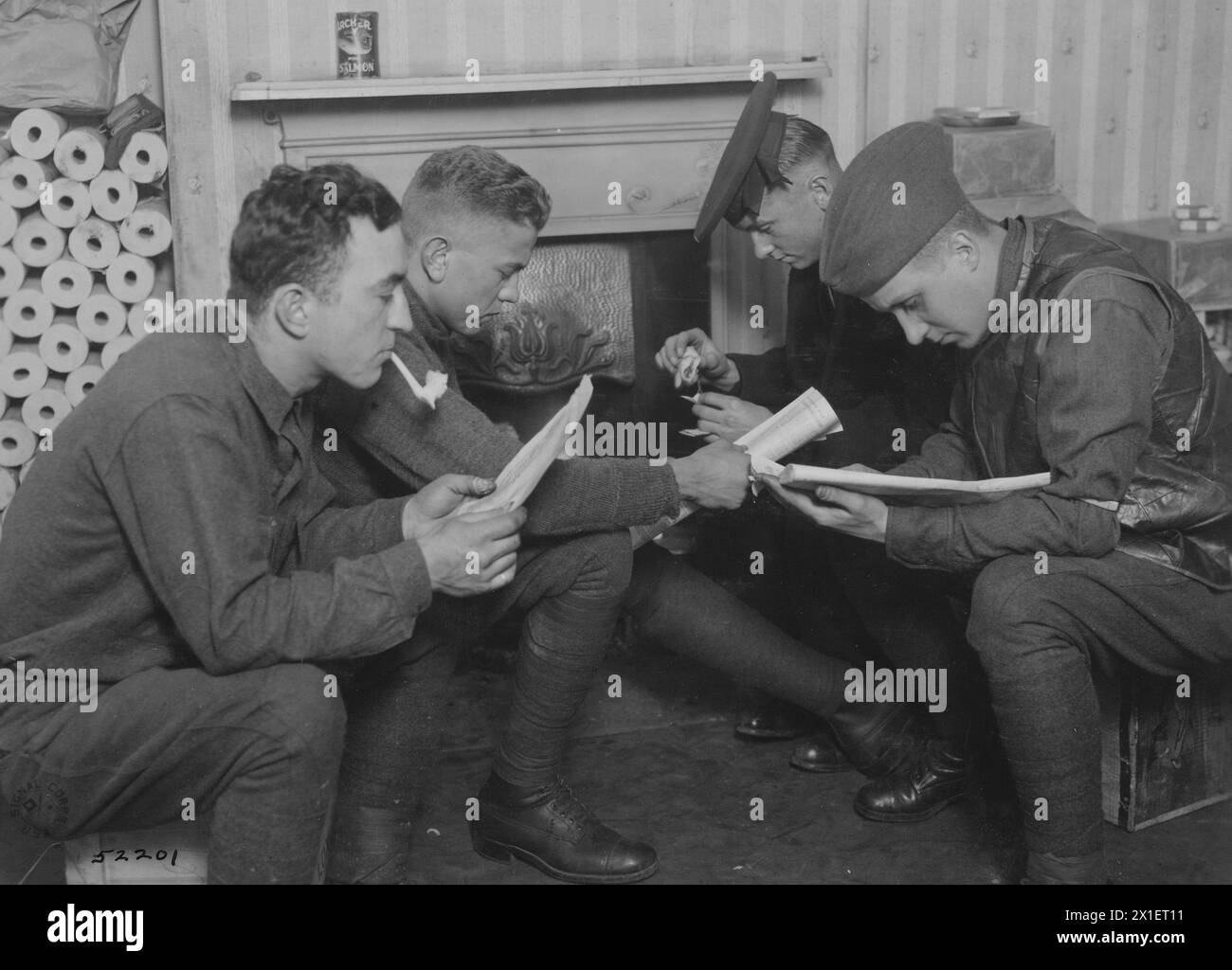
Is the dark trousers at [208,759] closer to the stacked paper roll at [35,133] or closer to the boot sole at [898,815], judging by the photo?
the boot sole at [898,815]

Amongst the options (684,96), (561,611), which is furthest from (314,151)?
(561,611)

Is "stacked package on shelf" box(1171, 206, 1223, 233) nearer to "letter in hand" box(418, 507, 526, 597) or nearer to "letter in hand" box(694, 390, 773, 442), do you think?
"letter in hand" box(694, 390, 773, 442)

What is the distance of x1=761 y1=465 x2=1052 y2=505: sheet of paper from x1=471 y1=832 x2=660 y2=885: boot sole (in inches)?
29.4

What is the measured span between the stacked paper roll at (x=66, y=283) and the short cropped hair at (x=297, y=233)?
119 cm

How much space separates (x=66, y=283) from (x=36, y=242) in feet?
0.34

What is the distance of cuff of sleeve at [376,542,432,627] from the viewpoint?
1.92 meters

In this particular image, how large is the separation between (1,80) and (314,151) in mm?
648

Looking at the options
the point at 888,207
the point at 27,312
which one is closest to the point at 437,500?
the point at 888,207

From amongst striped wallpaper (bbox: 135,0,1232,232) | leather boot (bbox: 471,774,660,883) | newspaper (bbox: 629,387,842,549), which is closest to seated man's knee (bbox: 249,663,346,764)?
leather boot (bbox: 471,774,660,883)

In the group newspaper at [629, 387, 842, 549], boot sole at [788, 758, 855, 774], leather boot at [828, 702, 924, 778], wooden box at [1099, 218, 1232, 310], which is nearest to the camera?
newspaper at [629, 387, 842, 549]

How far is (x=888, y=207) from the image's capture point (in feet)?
7.16

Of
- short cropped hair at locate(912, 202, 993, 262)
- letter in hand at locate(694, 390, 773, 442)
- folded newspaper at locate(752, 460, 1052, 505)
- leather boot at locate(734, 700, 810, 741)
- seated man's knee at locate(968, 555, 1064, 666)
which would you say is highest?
short cropped hair at locate(912, 202, 993, 262)
